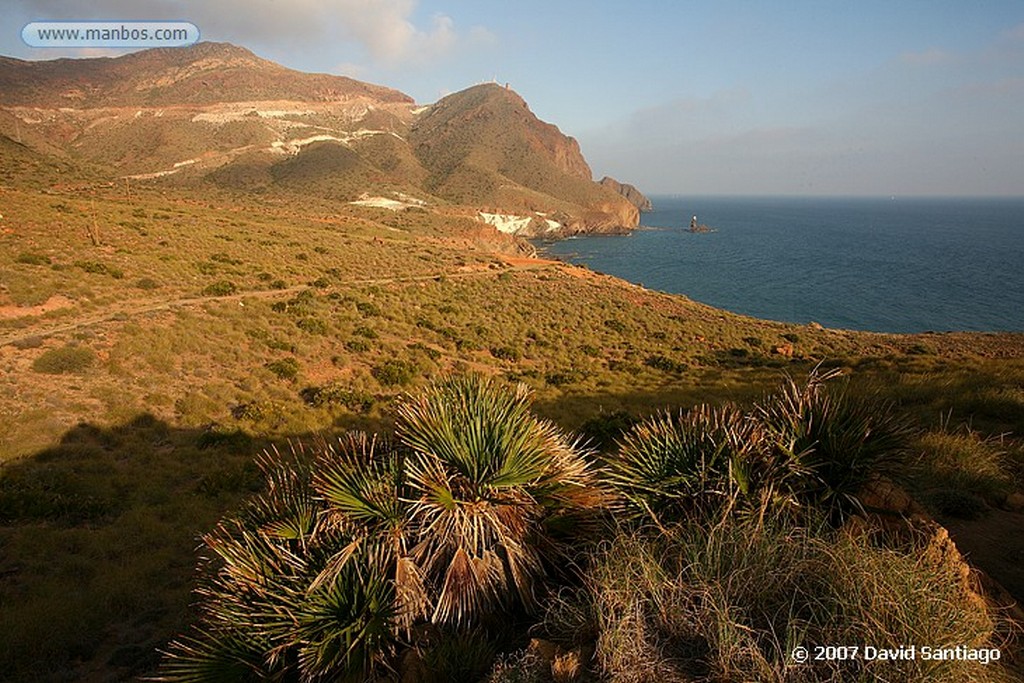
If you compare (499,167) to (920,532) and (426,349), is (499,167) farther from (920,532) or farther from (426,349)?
(920,532)

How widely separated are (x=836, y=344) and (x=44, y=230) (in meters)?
45.0

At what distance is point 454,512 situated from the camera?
14.4 ft

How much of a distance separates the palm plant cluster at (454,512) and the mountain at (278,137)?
7773cm

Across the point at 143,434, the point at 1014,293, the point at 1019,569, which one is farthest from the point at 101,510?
the point at 1014,293

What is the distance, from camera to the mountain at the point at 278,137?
86.8 m

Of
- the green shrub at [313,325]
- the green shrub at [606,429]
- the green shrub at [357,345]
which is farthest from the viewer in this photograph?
the green shrub at [313,325]

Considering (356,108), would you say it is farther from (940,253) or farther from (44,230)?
(940,253)

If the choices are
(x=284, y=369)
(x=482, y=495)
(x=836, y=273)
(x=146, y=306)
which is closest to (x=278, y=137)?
(x=146, y=306)

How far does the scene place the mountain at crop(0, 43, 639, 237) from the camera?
3418 inches

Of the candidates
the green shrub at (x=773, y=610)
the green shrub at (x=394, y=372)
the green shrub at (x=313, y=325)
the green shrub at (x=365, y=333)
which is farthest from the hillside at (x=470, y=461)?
the green shrub at (x=313, y=325)

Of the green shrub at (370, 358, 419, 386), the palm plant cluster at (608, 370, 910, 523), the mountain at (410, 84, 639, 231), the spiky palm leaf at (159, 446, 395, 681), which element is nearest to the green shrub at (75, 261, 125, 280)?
the green shrub at (370, 358, 419, 386)

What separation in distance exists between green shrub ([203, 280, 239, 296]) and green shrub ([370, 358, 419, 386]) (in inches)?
362

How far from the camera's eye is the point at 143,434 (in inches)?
472

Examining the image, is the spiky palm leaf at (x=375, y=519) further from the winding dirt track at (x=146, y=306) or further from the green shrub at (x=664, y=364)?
the green shrub at (x=664, y=364)
